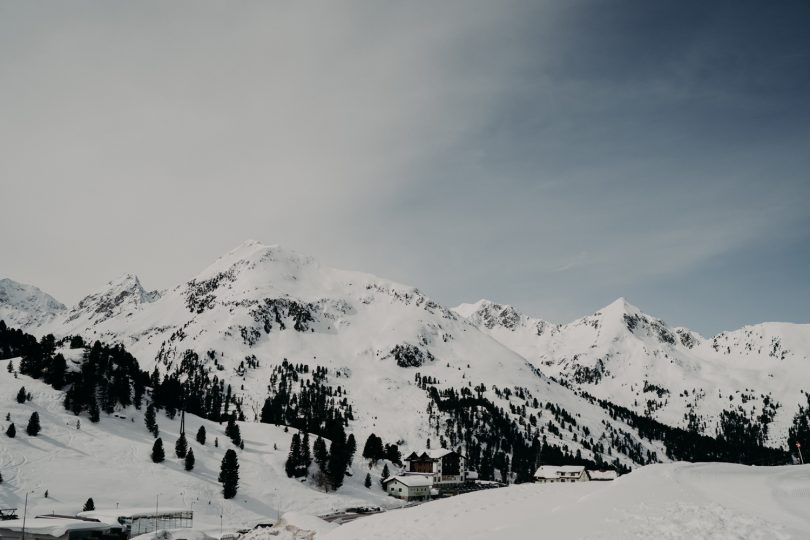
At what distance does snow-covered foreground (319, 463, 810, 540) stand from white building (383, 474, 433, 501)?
92.1m

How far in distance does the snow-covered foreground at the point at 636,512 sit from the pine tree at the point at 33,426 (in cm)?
9093

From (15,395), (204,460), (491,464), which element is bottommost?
(491,464)

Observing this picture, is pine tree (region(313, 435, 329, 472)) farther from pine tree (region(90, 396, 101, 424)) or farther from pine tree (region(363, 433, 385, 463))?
pine tree (region(90, 396, 101, 424))

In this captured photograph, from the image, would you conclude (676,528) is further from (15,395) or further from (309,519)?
(15,395)

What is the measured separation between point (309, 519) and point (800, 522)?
2076 centimetres

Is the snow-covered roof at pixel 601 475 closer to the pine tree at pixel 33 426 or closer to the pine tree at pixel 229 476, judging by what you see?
the pine tree at pixel 229 476

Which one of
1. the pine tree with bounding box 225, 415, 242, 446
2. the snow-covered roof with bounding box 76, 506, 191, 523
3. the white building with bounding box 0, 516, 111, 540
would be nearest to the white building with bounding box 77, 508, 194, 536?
the snow-covered roof with bounding box 76, 506, 191, 523

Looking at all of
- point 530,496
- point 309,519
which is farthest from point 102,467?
point 530,496

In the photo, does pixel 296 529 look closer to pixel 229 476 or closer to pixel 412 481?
pixel 229 476

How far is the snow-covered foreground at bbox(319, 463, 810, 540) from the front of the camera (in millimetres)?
14844

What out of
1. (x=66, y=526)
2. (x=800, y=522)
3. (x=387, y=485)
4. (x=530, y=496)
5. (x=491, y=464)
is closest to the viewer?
(x=800, y=522)

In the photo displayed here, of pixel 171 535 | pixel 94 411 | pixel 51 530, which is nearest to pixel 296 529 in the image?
pixel 171 535

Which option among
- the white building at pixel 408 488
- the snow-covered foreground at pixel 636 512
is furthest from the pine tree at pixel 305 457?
the snow-covered foreground at pixel 636 512

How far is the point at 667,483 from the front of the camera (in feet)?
72.5
